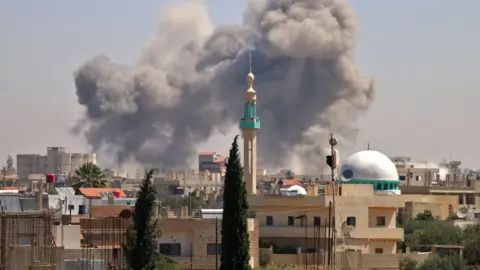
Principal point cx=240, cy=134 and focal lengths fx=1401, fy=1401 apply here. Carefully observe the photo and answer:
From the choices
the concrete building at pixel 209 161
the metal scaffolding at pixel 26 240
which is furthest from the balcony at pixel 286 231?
the concrete building at pixel 209 161

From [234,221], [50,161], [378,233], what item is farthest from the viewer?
[50,161]

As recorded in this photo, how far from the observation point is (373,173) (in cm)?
5203

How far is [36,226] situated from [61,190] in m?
17.8

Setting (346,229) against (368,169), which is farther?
(368,169)

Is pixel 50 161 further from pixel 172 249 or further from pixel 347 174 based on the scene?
pixel 172 249

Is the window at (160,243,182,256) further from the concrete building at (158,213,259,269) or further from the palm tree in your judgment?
the palm tree

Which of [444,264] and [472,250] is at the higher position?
[472,250]

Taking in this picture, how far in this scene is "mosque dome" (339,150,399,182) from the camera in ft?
170

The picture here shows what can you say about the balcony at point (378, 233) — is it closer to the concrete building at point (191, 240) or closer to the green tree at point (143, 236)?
the concrete building at point (191, 240)

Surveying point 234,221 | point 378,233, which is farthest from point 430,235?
point 234,221

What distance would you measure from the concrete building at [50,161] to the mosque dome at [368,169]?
78767mm

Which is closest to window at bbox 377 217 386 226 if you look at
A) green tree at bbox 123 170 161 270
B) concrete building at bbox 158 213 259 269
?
concrete building at bbox 158 213 259 269

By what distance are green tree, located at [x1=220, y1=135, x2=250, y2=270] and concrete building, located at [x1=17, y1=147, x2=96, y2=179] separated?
10681 centimetres

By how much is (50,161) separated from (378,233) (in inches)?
4008
